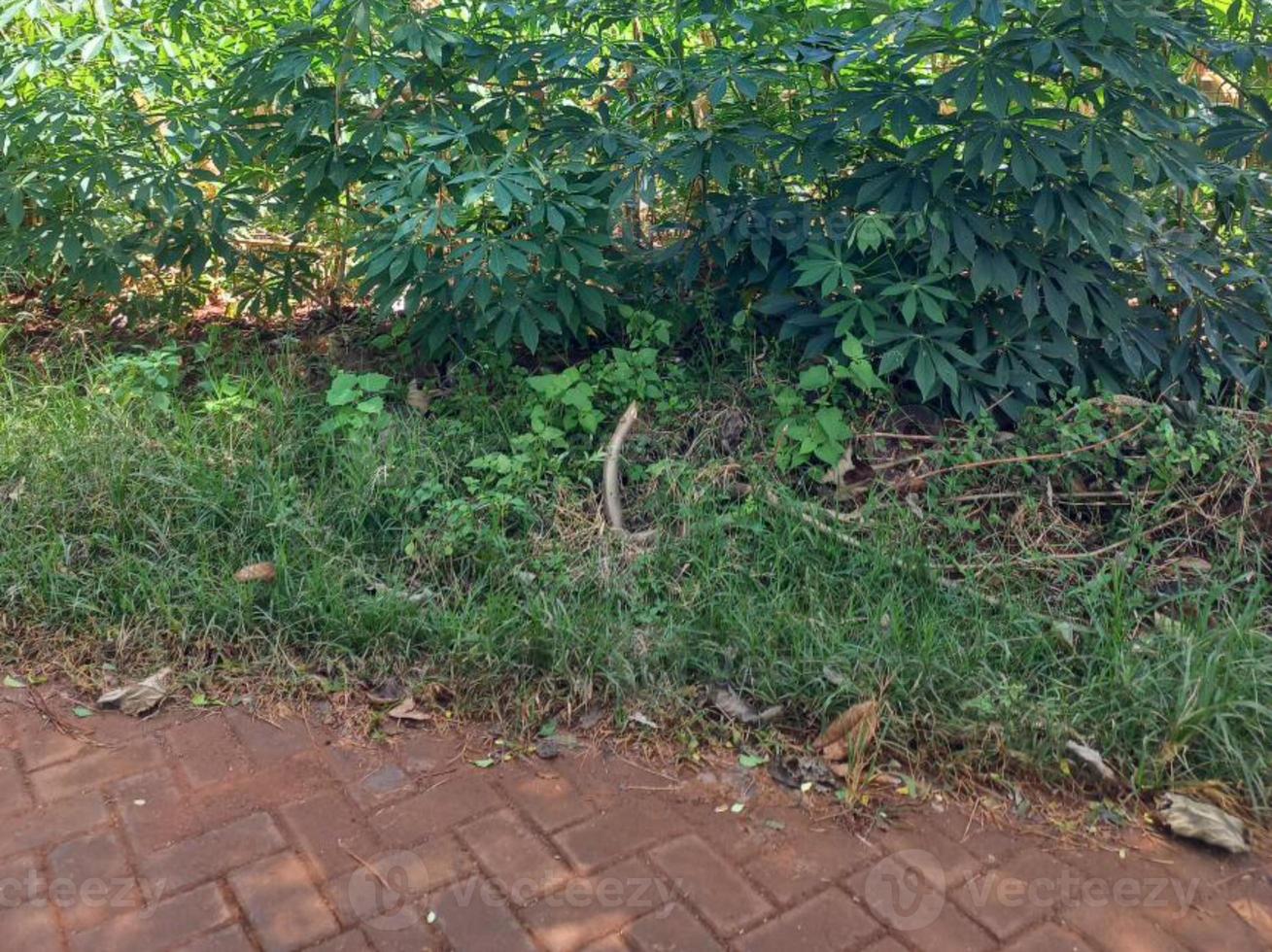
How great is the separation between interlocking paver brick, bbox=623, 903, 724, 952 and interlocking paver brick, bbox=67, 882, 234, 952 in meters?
0.79

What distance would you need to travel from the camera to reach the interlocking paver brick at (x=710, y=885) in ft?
7.73

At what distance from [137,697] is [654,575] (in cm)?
137

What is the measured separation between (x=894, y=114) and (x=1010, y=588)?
1393 millimetres

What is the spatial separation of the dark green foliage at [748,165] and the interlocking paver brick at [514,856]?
1.69 m

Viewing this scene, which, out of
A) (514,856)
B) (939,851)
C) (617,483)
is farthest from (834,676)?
(617,483)

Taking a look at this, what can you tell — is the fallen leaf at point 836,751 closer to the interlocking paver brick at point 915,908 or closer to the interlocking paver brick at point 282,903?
the interlocking paver brick at point 915,908

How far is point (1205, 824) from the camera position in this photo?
2561 millimetres

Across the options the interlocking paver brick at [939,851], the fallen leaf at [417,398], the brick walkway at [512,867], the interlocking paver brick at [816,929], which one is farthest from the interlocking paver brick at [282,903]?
the fallen leaf at [417,398]

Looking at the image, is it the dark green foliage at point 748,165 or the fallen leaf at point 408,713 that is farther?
the dark green foliage at point 748,165

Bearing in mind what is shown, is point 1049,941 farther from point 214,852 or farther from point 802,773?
point 214,852

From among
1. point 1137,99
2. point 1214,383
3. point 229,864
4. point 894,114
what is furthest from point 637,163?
point 229,864

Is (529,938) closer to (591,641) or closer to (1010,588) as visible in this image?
(591,641)

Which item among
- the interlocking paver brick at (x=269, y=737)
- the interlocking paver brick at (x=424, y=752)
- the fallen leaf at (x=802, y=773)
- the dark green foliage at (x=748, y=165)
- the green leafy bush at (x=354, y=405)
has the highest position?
the dark green foliage at (x=748, y=165)

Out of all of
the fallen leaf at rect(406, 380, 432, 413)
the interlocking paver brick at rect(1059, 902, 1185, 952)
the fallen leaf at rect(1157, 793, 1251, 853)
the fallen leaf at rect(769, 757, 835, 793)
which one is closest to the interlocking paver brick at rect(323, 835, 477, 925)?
the fallen leaf at rect(769, 757, 835, 793)
